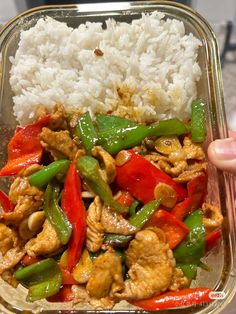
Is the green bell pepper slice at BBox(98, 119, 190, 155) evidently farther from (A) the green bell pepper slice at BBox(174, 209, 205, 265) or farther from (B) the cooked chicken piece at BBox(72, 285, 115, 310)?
(B) the cooked chicken piece at BBox(72, 285, 115, 310)

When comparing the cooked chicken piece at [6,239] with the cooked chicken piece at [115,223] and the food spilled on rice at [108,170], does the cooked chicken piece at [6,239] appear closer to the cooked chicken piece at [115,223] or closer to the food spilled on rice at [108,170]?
the food spilled on rice at [108,170]

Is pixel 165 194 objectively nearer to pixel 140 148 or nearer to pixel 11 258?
pixel 140 148

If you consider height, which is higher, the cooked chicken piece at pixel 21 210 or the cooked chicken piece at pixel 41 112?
the cooked chicken piece at pixel 41 112

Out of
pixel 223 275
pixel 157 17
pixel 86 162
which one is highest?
pixel 157 17

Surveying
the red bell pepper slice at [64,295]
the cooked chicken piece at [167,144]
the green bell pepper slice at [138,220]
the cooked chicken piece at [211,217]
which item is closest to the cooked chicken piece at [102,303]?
the red bell pepper slice at [64,295]

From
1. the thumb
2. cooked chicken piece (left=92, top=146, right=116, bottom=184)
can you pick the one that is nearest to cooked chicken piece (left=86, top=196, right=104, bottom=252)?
cooked chicken piece (left=92, top=146, right=116, bottom=184)

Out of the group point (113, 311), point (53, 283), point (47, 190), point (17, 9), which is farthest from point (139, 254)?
point (17, 9)

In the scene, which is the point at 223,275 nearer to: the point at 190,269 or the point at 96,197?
the point at 190,269
